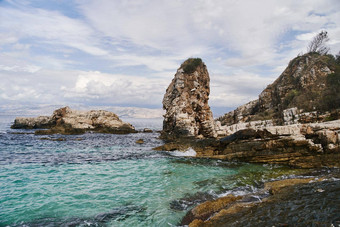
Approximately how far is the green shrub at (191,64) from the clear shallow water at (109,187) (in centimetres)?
2704

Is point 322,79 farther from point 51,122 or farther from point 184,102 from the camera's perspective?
point 51,122

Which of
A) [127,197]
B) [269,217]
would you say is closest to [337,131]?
[269,217]

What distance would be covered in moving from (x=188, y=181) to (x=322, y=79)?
1702 inches

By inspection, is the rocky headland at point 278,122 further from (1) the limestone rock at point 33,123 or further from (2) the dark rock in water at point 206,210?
(1) the limestone rock at point 33,123

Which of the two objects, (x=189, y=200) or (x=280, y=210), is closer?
(x=280, y=210)

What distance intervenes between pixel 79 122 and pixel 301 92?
53165 mm

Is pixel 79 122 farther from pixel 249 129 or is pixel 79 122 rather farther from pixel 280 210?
pixel 280 210

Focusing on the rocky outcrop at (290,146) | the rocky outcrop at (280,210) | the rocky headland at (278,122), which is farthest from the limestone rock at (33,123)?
the rocky outcrop at (280,210)

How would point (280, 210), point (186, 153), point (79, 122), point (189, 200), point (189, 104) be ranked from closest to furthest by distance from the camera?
point (280, 210), point (189, 200), point (186, 153), point (189, 104), point (79, 122)

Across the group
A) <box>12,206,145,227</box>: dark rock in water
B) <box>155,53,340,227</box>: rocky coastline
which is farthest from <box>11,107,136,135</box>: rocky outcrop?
<box>12,206,145,227</box>: dark rock in water

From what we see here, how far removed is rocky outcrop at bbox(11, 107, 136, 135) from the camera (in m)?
53.2

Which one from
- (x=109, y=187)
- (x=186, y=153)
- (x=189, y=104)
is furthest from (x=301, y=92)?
(x=109, y=187)

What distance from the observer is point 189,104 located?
132 feet

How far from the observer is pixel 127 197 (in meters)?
10.8
